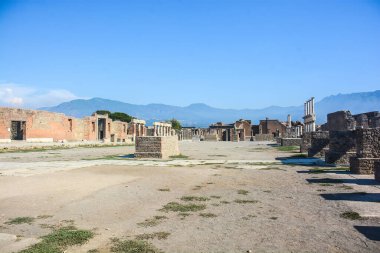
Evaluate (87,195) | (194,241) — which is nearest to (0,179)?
(87,195)

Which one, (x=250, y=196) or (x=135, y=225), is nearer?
(x=135, y=225)

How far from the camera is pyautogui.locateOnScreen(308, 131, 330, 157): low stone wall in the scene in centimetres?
2070

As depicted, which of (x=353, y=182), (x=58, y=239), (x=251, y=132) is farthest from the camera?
(x=251, y=132)

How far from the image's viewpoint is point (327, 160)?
16406mm

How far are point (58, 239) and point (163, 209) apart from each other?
250cm

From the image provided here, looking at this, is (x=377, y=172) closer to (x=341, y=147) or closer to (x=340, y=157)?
(x=340, y=157)

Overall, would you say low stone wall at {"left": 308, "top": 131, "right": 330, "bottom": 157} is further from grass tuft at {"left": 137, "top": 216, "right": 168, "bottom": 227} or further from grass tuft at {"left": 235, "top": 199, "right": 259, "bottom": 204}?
grass tuft at {"left": 137, "top": 216, "right": 168, "bottom": 227}

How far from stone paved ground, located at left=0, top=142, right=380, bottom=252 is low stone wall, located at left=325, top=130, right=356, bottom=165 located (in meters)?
3.93

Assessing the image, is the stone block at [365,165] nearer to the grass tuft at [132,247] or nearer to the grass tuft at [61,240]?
the grass tuft at [132,247]

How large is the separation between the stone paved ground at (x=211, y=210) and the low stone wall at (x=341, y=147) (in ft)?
12.9

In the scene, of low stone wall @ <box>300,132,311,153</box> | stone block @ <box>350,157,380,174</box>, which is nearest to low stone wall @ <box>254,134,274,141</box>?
low stone wall @ <box>300,132,311,153</box>

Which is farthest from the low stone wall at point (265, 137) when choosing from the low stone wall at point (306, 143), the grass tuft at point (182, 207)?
the grass tuft at point (182, 207)

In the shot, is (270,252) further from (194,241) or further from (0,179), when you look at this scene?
(0,179)

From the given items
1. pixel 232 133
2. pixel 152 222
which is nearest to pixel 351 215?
pixel 152 222
